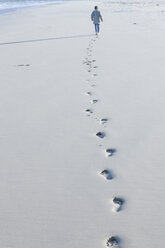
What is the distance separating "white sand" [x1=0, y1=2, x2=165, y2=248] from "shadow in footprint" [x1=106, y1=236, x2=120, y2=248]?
1.5 inches

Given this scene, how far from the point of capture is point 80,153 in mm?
4520

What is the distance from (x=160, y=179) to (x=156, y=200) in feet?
1.30

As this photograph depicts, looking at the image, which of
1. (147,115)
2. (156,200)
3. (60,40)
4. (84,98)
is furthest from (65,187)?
(60,40)

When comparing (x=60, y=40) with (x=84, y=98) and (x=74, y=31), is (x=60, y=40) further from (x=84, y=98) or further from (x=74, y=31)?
(x=84, y=98)

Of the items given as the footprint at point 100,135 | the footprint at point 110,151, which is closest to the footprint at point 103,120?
the footprint at point 100,135

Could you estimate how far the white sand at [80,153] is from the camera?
10.4ft

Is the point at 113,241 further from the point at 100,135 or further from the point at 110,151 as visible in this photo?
the point at 100,135

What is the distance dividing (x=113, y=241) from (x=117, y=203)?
54 cm

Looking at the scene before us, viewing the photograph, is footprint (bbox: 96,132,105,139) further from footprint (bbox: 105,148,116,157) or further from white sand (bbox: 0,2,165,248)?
footprint (bbox: 105,148,116,157)

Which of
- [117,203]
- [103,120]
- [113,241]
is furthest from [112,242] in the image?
[103,120]

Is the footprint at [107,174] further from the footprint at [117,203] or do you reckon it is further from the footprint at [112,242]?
the footprint at [112,242]

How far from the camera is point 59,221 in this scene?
10.7 feet

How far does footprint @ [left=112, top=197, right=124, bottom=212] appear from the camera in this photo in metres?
3.39

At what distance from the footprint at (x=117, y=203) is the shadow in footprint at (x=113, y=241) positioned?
1.23 ft
